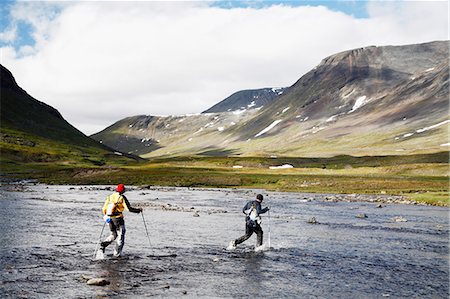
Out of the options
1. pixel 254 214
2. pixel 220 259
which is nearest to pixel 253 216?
pixel 254 214

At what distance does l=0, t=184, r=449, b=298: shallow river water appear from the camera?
20.4 meters

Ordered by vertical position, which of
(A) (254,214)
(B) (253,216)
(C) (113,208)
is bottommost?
(B) (253,216)

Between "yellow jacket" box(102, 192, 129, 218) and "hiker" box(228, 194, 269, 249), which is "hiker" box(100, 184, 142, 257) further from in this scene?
"hiker" box(228, 194, 269, 249)

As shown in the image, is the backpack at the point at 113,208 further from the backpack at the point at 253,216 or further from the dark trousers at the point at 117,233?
the backpack at the point at 253,216

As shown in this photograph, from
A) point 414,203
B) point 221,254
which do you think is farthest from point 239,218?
point 414,203

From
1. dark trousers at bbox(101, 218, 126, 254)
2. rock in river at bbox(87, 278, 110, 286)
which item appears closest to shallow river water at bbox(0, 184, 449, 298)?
rock in river at bbox(87, 278, 110, 286)

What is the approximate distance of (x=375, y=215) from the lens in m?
52.5

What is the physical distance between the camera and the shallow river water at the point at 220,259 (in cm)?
2038

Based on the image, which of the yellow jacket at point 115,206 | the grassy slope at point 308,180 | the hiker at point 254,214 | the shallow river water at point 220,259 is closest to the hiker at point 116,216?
the yellow jacket at point 115,206

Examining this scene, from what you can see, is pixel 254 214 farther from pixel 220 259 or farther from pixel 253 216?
pixel 220 259

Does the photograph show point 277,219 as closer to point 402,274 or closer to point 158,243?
point 158,243

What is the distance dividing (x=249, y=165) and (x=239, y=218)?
125m

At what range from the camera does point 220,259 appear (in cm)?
2691

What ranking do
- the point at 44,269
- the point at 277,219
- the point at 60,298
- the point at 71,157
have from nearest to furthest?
the point at 60,298 → the point at 44,269 → the point at 277,219 → the point at 71,157
